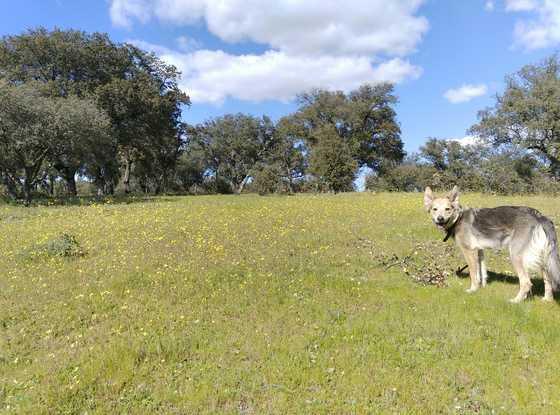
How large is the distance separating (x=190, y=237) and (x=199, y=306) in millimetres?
5768

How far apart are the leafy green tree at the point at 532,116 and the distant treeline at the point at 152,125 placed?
10 centimetres

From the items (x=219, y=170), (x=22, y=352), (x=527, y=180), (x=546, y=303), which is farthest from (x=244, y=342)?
(x=219, y=170)

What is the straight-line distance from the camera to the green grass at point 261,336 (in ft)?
18.3

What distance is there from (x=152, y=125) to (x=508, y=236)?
45.0 m

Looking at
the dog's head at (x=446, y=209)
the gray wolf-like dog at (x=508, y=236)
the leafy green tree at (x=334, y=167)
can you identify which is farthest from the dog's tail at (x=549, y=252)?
the leafy green tree at (x=334, y=167)

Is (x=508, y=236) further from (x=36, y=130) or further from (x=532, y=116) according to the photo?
(x=532, y=116)

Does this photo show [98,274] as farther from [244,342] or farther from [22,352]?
[244,342]

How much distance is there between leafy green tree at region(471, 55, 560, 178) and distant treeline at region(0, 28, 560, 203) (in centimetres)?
10

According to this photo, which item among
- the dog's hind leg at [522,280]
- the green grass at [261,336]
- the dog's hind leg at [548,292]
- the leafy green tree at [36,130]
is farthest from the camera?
the leafy green tree at [36,130]

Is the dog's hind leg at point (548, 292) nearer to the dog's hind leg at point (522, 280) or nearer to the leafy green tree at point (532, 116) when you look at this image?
the dog's hind leg at point (522, 280)

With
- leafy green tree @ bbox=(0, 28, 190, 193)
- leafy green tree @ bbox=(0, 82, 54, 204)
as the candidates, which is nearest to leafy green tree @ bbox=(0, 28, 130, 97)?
leafy green tree @ bbox=(0, 28, 190, 193)

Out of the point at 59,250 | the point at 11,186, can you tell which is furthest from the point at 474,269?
the point at 11,186

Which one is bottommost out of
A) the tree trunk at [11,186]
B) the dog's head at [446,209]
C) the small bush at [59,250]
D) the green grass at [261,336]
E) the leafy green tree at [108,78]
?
the green grass at [261,336]

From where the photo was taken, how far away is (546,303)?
802 cm
